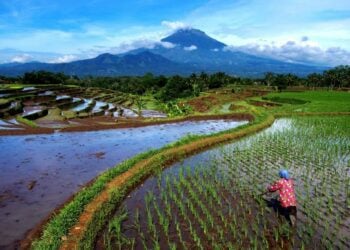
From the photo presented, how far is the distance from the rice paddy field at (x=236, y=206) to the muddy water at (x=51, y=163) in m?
1.86

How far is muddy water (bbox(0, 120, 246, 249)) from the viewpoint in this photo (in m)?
7.57

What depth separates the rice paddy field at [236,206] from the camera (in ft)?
20.1

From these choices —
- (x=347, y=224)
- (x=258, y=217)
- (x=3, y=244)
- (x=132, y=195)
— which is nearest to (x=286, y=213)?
(x=258, y=217)

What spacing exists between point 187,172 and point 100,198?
3393mm

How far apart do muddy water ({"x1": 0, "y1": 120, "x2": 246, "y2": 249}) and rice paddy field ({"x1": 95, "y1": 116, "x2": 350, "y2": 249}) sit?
6.10ft

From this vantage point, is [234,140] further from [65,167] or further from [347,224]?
[347,224]

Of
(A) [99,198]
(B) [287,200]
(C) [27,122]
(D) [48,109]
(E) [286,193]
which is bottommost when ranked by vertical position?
(D) [48,109]

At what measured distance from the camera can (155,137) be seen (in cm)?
1692

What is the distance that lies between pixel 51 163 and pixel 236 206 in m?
6.86

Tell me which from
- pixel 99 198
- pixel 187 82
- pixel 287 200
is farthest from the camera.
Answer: pixel 187 82

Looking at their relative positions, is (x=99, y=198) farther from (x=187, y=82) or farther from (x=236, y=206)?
(x=187, y=82)

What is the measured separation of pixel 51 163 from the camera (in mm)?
11633

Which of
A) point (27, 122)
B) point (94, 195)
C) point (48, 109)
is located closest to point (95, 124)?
point (27, 122)

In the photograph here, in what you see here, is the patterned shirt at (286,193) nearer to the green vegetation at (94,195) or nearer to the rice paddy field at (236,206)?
the rice paddy field at (236,206)
